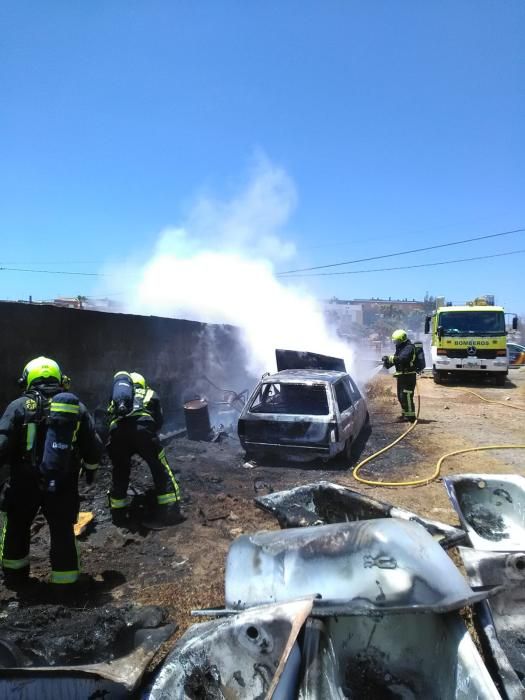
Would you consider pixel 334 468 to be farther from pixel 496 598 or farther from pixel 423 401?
pixel 423 401

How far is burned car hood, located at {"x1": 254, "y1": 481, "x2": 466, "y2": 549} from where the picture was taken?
3830 mm

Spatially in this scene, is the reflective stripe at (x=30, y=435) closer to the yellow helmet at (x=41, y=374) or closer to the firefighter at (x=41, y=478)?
the firefighter at (x=41, y=478)

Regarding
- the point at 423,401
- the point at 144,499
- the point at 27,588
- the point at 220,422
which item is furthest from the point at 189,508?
the point at 423,401

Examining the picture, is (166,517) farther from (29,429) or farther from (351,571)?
(351,571)

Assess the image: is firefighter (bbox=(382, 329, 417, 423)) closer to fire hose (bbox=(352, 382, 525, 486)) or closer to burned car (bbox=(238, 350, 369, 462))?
fire hose (bbox=(352, 382, 525, 486))

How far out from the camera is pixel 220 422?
31.7 feet

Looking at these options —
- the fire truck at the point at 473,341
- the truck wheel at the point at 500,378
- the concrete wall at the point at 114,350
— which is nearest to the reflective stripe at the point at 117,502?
the concrete wall at the point at 114,350

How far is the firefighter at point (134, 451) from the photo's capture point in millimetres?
4863

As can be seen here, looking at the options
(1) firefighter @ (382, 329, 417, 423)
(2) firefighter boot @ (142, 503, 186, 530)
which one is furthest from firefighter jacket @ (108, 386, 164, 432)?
(1) firefighter @ (382, 329, 417, 423)

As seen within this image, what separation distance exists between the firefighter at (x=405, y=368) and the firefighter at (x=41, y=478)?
6991 millimetres

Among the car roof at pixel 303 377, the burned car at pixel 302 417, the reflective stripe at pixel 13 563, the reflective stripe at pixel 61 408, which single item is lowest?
the reflective stripe at pixel 13 563

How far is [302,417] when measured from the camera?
6805 mm

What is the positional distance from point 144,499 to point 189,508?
0.51m

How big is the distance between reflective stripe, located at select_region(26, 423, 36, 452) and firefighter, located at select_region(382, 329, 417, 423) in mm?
7138
